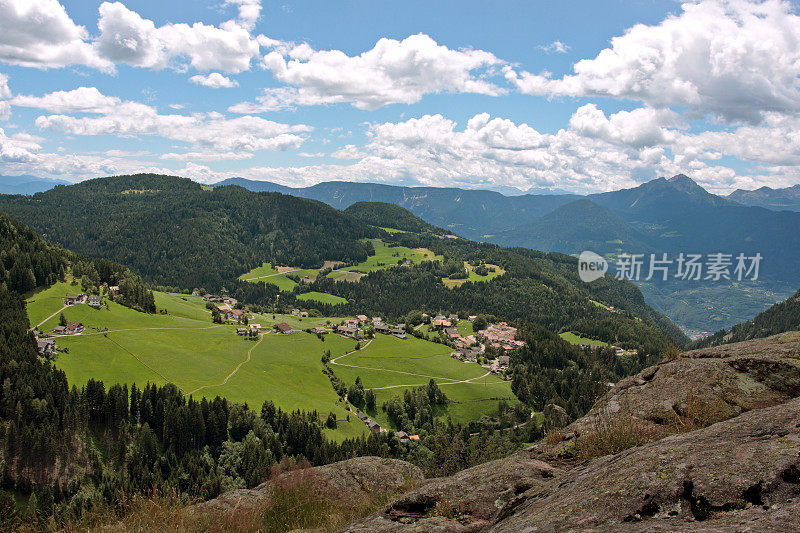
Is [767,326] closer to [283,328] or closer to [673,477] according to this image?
[283,328]

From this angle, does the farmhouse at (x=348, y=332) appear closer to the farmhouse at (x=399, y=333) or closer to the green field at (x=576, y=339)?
the farmhouse at (x=399, y=333)

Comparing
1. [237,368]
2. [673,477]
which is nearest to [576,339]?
[237,368]

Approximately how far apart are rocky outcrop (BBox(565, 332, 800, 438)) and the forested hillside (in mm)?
162812

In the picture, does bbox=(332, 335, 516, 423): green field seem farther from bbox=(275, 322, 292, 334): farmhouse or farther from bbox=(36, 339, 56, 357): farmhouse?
bbox=(36, 339, 56, 357): farmhouse

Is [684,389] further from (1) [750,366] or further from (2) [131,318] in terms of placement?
(2) [131,318]

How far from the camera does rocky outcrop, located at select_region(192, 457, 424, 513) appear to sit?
12406 millimetres

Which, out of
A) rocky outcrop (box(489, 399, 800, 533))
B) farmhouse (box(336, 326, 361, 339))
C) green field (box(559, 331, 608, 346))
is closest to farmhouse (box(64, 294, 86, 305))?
farmhouse (box(336, 326, 361, 339))

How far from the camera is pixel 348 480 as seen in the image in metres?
14.3

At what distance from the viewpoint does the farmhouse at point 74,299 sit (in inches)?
3452

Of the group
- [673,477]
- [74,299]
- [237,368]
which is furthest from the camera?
[74,299]

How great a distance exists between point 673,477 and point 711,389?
7.23m

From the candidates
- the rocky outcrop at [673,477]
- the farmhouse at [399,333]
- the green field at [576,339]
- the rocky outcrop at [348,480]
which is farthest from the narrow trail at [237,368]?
the green field at [576,339]

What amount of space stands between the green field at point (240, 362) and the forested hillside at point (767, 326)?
11116cm

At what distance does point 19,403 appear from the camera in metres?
50.5
